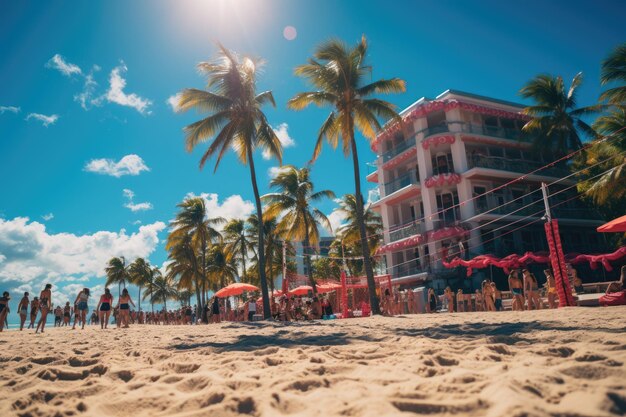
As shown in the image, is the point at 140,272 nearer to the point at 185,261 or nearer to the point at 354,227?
the point at 185,261

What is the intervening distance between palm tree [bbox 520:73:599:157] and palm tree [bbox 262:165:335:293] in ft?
45.5

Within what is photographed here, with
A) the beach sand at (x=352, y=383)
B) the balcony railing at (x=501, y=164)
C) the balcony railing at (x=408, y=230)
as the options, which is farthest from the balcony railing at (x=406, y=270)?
the beach sand at (x=352, y=383)

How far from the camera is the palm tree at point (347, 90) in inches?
613

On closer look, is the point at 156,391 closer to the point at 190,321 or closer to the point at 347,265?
the point at 190,321

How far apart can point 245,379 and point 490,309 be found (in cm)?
1196

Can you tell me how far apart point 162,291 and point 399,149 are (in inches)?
1855

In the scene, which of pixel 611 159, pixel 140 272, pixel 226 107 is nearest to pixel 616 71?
pixel 611 159

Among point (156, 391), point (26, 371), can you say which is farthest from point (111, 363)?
point (156, 391)

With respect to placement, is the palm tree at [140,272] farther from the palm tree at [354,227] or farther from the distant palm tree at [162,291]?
the palm tree at [354,227]

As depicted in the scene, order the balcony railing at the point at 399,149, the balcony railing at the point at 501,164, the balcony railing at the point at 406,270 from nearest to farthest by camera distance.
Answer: the balcony railing at the point at 501,164, the balcony railing at the point at 406,270, the balcony railing at the point at 399,149

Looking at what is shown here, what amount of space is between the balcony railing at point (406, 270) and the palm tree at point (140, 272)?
37.5 m

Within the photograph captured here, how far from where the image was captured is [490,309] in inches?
489

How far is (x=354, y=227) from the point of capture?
28406 millimetres

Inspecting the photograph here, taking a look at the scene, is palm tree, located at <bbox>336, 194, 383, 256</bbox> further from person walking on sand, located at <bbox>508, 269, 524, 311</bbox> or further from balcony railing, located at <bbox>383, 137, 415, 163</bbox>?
person walking on sand, located at <bbox>508, 269, 524, 311</bbox>
